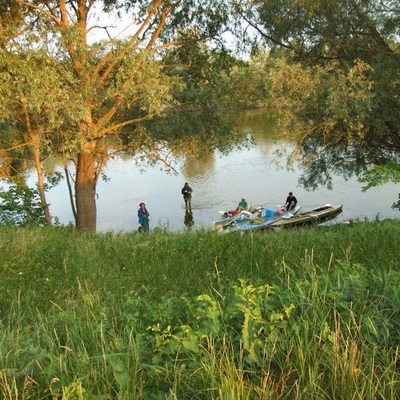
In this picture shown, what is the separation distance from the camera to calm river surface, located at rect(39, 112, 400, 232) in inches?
806

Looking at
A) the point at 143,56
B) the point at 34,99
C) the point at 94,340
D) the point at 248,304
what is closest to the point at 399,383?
the point at 248,304

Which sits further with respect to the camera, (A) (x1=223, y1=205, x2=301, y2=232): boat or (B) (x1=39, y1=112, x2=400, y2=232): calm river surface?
(B) (x1=39, y1=112, x2=400, y2=232): calm river surface

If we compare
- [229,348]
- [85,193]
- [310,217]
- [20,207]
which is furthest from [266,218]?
[229,348]

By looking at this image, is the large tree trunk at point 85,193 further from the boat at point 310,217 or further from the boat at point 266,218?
the boat at point 310,217

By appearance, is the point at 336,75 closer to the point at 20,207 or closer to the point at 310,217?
the point at 310,217

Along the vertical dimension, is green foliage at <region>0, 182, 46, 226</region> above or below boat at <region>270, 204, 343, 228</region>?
above

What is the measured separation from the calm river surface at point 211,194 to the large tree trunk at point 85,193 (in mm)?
3849

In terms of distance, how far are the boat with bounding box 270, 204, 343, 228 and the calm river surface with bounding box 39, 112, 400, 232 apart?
1.51ft

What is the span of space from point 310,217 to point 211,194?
976cm

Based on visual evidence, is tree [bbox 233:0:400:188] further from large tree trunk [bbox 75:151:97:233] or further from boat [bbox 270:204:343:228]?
large tree trunk [bbox 75:151:97:233]

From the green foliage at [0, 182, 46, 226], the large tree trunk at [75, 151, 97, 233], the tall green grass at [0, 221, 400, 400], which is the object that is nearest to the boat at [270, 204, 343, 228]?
the large tree trunk at [75, 151, 97, 233]

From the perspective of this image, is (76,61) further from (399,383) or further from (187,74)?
(399,383)

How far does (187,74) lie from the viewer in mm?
14453

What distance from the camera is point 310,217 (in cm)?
1484
